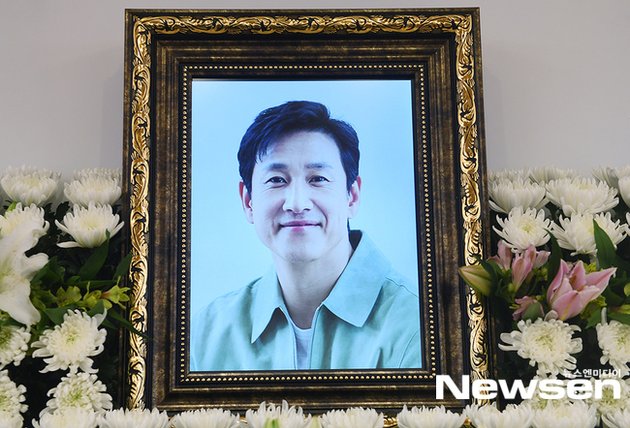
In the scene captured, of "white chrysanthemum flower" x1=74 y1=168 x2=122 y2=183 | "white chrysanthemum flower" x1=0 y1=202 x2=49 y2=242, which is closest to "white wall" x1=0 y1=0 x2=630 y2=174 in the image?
"white chrysanthemum flower" x1=74 y1=168 x2=122 y2=183

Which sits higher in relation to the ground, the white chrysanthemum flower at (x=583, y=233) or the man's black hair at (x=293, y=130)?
the man's black hair at (x=293, y=130)

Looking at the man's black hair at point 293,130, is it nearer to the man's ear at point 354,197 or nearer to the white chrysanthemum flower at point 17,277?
the man's ear at point 354,197

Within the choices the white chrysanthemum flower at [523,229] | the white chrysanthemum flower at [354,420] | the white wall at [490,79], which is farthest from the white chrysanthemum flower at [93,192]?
the white chrysanthemum flower at [523,229]

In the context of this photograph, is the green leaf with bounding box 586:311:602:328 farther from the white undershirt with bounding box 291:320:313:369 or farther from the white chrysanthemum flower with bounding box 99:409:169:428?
the white chrysanthemum flower with bounding box 99:409:169:428

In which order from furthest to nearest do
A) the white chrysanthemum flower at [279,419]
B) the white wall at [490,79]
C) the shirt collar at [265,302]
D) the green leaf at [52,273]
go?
the white wall at [490,79] < the shirt collar at [265,302] < the green leaf at [52,273] < the white chrysanthemum flower at [279,419]

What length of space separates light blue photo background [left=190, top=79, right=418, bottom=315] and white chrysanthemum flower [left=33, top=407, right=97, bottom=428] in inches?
8.4

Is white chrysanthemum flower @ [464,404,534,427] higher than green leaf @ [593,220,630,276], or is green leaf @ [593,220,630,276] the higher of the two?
green leaf @ [593,220,630,276]

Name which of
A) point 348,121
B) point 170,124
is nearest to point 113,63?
point 170,124

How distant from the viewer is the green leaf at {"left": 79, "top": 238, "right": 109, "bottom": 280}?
973 millimetres

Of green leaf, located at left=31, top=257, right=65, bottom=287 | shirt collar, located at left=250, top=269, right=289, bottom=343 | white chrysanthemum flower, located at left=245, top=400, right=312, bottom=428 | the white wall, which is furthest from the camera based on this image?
the white wall

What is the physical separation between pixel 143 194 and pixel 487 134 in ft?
1.83

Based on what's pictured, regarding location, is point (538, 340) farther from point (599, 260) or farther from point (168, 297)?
point (168, 297)

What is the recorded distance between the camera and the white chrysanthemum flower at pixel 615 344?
92 centimetres

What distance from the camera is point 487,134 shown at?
118cm
